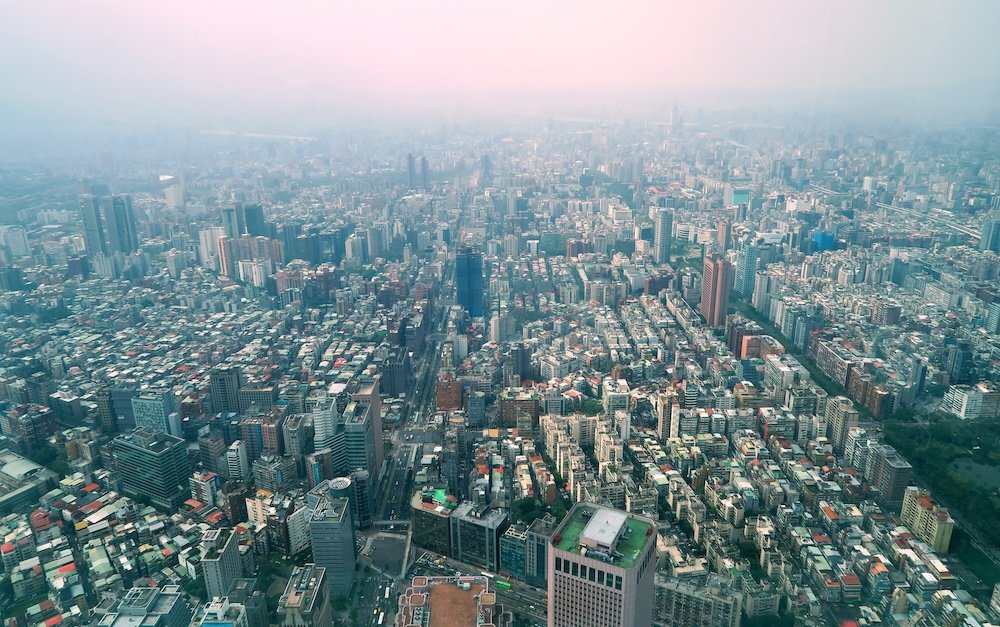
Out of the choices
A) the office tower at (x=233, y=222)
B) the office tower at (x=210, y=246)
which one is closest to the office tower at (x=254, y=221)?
the office tower at (x=233, y=222)

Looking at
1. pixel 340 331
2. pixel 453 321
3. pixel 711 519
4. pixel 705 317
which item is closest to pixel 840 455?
pixel 711 519

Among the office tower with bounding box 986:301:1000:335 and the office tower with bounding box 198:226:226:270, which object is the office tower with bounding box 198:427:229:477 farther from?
the office tower with bounding box 986:301:1000:335

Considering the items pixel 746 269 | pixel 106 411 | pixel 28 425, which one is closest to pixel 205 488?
pixel 106 411

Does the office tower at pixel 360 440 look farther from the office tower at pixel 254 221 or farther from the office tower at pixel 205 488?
the office tower at pixel 254 221

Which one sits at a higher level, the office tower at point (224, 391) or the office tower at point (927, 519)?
the office tower at point (224, 391)

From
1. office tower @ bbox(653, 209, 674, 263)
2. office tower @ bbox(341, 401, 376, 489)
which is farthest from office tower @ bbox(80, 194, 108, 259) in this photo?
office tower @ bbox(653, 209, 674, 263)

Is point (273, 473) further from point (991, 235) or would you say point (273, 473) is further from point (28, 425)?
point (991, 235)
